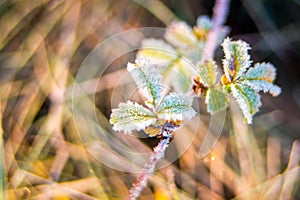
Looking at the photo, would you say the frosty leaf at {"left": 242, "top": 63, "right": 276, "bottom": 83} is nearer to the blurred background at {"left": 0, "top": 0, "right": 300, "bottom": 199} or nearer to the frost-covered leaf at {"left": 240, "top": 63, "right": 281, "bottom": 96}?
the frost-covered leaf at {"left": 240, "top": 63, "right": 281, "bottom": 96}

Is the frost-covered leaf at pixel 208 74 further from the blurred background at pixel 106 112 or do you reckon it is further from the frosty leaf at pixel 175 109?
the blurred background at pixel 106 112

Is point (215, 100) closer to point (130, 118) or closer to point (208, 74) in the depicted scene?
point (208, 74)

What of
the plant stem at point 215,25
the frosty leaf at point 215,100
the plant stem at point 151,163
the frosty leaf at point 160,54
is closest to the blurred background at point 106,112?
the plant stem at point 215,25

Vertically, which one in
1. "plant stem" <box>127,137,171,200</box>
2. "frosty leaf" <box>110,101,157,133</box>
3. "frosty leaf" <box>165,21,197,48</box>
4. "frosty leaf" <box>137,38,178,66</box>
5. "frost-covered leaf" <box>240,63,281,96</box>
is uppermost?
"frosty leaf" <box>165,21,197,48</box>

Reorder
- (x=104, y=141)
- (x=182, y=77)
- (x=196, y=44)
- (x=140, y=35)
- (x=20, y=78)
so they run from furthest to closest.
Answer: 1. (x=140, y=35)
2. (x=20, y=78)
3. (x=104, y=141)
4. (x=196, y=44)
5. (x=182, y=77)

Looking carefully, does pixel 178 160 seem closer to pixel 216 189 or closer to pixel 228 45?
pixel 216 189

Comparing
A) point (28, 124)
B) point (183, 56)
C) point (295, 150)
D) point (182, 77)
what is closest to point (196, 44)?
point (183, 56)

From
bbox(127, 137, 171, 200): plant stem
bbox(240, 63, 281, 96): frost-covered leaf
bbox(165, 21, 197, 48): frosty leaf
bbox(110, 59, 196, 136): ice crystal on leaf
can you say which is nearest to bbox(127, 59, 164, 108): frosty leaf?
→ bbox(110, 59, 196, 136): ice crystal on leaf
